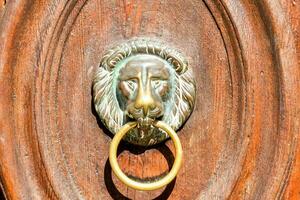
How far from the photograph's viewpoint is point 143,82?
938mm

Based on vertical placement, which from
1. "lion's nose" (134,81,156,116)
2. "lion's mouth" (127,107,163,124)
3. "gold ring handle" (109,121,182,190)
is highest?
"lion's nose" (134,81,156,116)

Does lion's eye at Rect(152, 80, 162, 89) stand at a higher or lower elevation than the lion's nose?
higher

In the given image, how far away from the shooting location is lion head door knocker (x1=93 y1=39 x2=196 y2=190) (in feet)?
3.09

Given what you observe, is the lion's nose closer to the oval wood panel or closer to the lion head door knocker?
the lion head door knocker

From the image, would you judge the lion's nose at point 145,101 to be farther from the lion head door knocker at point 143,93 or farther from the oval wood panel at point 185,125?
the oval wood panel at point 185,125

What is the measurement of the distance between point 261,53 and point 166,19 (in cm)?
13

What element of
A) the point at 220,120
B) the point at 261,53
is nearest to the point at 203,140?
the point at 220,120

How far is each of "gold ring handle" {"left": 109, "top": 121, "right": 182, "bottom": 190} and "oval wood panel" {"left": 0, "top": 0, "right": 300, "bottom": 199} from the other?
0.06 meters

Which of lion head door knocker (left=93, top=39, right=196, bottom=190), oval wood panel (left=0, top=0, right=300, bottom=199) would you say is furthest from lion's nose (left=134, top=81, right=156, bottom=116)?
oval wood panel (left=0, top=0, right=300, bottom=199)

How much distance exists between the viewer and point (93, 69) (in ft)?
3.29

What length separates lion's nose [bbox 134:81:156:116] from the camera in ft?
2.99

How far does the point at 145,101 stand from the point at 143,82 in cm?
3

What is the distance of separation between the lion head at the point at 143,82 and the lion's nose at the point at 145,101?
0.05 feet

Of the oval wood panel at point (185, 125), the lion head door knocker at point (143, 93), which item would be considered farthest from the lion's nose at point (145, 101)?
the oval wood panel at point (185, 125)
